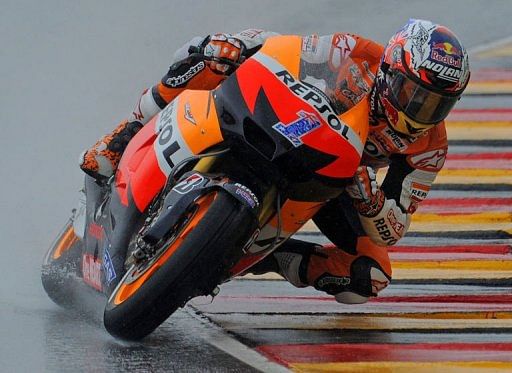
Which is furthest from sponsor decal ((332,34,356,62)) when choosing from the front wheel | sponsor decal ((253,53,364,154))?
the front wheel

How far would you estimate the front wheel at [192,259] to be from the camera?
4.71 meters

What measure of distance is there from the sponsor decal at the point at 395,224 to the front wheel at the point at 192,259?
0.91 metres

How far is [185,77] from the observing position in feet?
18.9

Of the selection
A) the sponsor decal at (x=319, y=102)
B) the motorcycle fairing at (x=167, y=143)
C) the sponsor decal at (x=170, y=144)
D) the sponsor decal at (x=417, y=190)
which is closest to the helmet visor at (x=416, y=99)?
the sponsor decal at (x=319, y=102)

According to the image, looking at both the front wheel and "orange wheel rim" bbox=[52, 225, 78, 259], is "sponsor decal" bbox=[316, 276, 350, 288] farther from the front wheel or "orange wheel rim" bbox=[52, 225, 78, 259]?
"orange wheel rim" bbox=[52, 225, 78, 259]

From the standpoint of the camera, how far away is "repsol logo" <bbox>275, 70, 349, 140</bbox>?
5.01m

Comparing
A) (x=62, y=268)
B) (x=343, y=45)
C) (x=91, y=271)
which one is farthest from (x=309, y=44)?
(x=62, y=268)

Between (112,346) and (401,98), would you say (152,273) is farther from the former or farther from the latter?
(401,98)

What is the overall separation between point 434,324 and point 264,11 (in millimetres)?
4390

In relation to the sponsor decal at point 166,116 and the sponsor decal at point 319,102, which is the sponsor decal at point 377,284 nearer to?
the sponsor decal at point 319,102

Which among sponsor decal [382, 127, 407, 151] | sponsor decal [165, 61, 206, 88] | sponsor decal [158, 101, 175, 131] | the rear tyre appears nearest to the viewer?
sponsor decal [382, 127, 407, 151]

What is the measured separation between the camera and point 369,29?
9586 mm

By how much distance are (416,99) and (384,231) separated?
740 mm

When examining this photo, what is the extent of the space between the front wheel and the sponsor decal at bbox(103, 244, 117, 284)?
459mm
